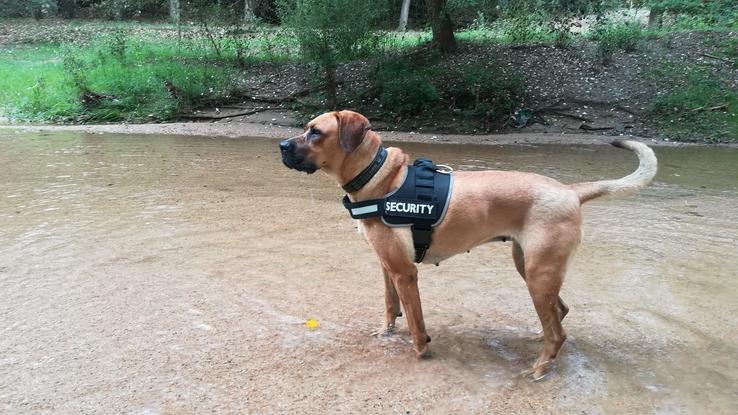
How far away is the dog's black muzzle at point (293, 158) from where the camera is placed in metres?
3.92

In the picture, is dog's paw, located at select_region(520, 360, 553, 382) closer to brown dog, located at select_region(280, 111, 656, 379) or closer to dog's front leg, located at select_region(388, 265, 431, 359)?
brown dog, located at select_region(280, 111, 656, 379)

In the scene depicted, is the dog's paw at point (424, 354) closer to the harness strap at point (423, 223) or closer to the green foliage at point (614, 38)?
the harness strap at point (423, 223)

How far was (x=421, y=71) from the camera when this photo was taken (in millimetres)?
18453

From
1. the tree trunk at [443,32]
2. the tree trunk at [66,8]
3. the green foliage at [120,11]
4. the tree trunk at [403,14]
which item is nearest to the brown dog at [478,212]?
the tree trunk at [443,32]

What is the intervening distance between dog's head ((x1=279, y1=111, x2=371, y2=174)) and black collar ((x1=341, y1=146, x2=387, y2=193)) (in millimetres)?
176

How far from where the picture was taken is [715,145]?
1407 cm

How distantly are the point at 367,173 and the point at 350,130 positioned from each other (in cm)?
34

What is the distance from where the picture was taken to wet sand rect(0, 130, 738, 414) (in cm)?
368

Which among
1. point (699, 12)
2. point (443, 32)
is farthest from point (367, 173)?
point (699, 12)

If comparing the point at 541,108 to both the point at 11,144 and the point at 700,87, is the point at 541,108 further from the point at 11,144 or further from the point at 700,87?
the point at 11,144

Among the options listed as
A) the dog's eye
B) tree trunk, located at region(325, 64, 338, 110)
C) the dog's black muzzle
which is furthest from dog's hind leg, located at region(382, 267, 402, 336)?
tree trunk, located at region(325, 64, 338, 110)

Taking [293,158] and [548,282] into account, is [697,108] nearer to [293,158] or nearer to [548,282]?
[548,282]

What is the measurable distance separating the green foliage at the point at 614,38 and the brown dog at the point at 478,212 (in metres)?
16.5

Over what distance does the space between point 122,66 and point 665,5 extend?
68.2 feet
